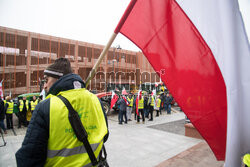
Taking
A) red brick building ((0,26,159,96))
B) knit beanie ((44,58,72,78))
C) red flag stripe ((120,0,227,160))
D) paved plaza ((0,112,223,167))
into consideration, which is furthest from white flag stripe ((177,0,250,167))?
red brick building ((0,26,159,96))

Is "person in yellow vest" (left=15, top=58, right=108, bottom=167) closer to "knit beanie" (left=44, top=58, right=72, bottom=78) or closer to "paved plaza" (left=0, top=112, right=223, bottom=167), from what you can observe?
"knit beanie" (left=44, top=58, right=72, bottom=78)

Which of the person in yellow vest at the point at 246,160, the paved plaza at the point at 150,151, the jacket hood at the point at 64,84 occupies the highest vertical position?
the jacket hood at the point at 64,84

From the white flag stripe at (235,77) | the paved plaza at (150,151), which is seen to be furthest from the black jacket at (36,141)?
the paved plaza at (150,151)

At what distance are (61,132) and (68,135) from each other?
0.07 metres

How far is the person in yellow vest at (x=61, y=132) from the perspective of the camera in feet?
4.12

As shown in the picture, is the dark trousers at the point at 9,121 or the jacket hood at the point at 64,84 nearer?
the jacket hood at the point at 64,84

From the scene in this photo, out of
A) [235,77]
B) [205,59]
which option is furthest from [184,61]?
[235,77]

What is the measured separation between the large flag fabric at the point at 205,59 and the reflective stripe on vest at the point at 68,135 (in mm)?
1102

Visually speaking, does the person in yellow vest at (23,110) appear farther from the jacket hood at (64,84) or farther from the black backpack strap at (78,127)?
the black backpack strap at (78,127)

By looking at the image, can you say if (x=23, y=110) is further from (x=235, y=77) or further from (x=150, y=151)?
(x=235, y=77)

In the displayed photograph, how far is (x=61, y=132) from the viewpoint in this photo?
1.31 m

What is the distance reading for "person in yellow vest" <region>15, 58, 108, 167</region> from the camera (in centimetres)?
125

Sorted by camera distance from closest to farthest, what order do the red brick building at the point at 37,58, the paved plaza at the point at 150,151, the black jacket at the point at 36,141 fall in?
1. the black jacket at the point at 36,141
2. the paved plaza at the point at 150,151
3. the red brick building at the point at 37,58

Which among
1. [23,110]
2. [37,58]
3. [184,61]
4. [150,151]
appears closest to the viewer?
[184,61]
